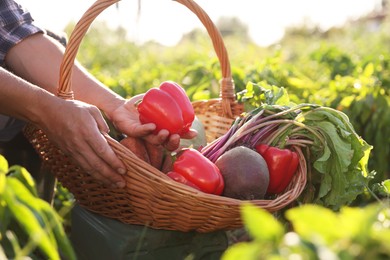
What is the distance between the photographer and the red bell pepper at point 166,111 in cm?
253

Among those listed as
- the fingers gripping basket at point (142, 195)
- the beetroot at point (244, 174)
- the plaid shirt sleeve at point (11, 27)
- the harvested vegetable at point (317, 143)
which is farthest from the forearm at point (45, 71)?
the beetroot at point (244, 174)

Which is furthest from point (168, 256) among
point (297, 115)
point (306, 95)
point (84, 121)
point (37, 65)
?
point (306, 95)

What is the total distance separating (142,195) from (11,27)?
122 centimetres

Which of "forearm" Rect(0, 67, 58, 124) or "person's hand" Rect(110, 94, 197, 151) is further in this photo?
"person's hand" Rect(110, 94, 197, 151)

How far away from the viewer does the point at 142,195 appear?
2.16 m

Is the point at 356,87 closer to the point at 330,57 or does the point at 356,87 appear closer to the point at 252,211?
the point at 330,57

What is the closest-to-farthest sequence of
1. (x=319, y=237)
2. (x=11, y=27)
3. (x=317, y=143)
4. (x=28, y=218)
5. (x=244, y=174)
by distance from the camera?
(x=319, y=237)
(x=28, y=218)
(x=244, y=174)
(x=317, y=143)
(x=11, y=27)

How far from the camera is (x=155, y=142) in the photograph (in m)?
2.48

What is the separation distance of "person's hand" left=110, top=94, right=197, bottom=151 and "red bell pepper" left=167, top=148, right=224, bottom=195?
133 millimetres

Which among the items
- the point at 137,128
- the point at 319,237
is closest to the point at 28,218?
the point at 319,237

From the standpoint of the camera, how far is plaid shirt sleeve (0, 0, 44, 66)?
282 cm

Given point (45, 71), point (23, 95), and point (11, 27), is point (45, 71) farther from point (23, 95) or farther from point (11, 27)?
point (23, 95)

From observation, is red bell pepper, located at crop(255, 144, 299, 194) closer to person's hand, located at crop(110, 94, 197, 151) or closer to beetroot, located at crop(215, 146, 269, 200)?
beetroot, located at crop(215, 146, 269, 200)

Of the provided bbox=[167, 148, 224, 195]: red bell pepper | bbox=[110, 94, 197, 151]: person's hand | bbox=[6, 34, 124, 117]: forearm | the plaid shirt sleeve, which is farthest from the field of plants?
the plaid shirt sleeve
